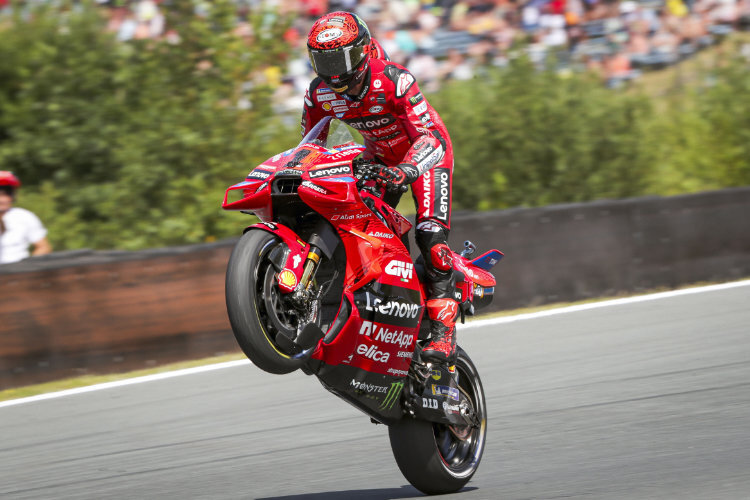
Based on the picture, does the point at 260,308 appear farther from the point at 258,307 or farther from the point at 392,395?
the point at 392,395

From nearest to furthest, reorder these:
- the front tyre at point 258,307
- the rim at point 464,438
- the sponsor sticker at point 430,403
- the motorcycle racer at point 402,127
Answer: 1. the front tyre at point 258,307
2. the motorcycle racer at point 402,127
3. the sponsor sticker at point 430,403
4. the rim at point 464,438

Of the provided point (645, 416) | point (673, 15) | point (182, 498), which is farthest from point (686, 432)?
point (673, 15)

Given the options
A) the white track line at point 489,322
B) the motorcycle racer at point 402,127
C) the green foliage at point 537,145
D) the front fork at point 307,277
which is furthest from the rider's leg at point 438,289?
the green foliage at point 537,145

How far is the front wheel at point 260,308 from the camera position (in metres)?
3.76

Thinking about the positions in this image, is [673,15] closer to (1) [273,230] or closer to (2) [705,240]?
(2) [705,240]

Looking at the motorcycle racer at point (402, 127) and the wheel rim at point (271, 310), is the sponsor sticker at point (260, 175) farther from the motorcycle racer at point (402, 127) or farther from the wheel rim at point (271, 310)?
Answer: the motorcycle racer at point (402, 127)

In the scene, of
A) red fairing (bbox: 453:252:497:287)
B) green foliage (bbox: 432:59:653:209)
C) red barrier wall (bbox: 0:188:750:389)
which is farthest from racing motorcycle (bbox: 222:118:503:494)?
green foliage (bbox: 432:59:653:209)

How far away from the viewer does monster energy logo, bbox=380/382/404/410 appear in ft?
15.1

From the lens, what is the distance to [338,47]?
14.4ft

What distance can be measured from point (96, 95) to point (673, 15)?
390 inches

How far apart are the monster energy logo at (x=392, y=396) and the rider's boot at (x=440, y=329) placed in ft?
0.86

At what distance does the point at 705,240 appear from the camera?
10.6m

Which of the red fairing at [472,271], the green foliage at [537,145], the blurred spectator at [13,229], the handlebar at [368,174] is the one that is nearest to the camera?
the handlebar at [368,174]

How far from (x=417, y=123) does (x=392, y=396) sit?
4.27ft
